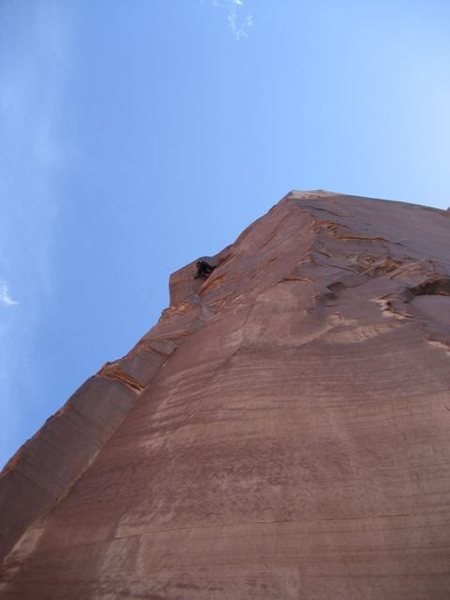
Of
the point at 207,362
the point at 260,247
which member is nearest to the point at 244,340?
the point at 207,362

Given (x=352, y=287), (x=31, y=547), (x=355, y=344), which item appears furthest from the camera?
(x=352, y=287)

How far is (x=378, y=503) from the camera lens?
4176mm

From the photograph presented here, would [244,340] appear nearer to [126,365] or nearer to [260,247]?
[126,365]

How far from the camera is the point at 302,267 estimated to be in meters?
8.63

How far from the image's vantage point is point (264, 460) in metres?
4.94

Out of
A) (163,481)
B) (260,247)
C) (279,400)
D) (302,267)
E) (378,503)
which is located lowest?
(378,503)

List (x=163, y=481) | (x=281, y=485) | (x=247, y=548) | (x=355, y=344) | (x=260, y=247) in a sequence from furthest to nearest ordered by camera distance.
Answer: (x=260, y=247) → (x=355, y=344) → (x=163, y=481) → (x=281, y=485) → (x=247, y=548)

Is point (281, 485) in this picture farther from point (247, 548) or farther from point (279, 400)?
point (279, 400)

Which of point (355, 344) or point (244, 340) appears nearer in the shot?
point (355, 344)

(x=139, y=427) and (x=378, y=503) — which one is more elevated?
(x=139, y=427)

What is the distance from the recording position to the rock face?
3967mm

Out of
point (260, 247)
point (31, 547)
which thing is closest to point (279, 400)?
point (31, 547)

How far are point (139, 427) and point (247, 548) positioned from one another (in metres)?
2.72

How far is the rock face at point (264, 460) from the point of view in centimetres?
397
